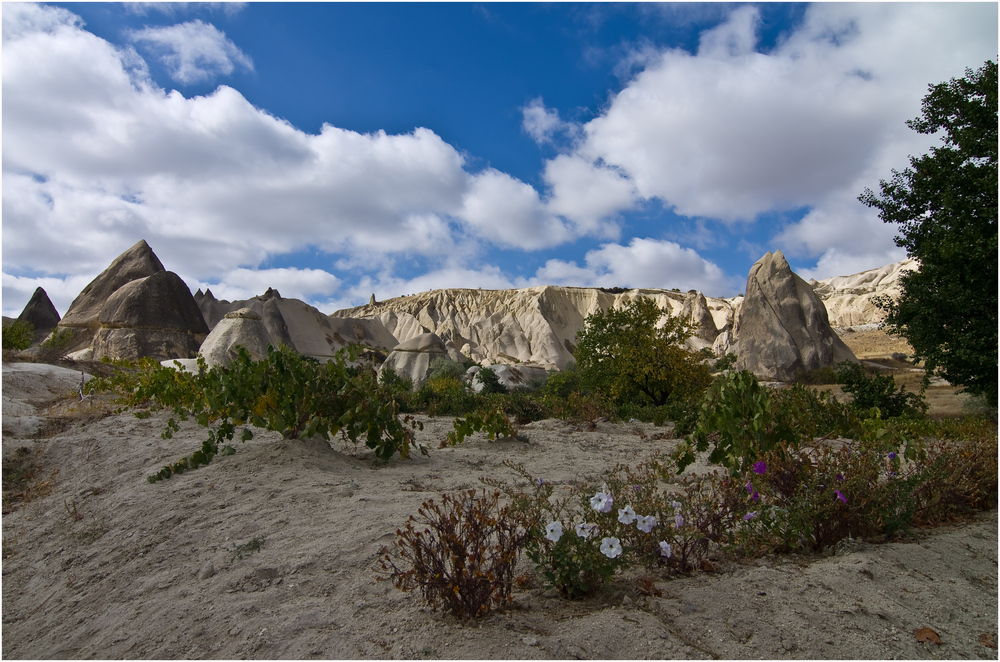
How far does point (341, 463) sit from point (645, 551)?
302 centimetres

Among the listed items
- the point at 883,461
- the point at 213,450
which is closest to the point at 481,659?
the point at 883,461

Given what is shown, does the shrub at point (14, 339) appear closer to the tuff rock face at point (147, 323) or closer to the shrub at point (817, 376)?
the tuff rock face at point (147, 323)

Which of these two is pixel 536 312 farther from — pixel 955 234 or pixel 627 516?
pixel 627 516

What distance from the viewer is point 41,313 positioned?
1004 inches

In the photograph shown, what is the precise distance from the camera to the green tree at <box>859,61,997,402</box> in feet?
30.0

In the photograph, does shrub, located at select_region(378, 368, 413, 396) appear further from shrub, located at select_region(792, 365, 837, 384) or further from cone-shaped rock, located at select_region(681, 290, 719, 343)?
cone-shaped rock, located at select_region(681, 290, 719, 343)

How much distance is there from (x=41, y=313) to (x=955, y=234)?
33.4m

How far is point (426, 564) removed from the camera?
2146mm

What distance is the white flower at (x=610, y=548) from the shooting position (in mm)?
2043

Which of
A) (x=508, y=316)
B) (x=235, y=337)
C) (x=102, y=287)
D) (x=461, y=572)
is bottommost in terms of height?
(x=461, y=572)

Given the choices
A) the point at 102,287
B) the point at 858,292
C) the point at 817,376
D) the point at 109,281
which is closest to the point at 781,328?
the point at 817,376

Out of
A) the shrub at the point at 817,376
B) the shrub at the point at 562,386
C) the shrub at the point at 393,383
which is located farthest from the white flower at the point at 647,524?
the shrub at the point at 817,376

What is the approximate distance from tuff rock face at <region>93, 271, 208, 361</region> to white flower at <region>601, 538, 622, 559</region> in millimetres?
20817

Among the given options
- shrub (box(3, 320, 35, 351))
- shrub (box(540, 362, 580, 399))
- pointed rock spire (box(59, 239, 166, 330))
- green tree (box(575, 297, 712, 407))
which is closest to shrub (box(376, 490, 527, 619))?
green tree (box(575, 297, 712, 407))
